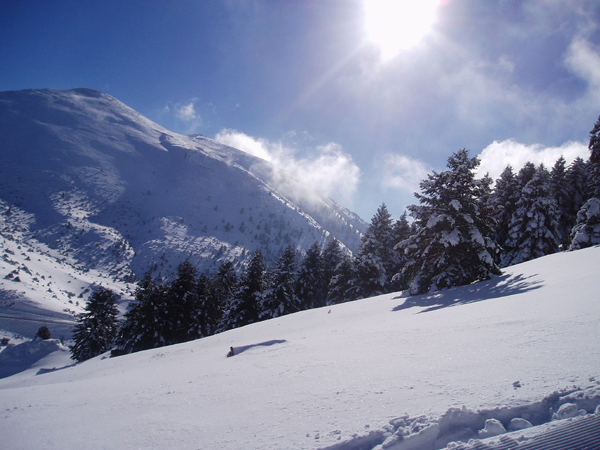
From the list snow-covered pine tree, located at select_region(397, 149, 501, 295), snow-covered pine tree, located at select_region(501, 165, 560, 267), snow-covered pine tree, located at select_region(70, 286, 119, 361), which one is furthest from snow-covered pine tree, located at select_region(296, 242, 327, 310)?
snow-covered pine tree, located at select_region(70, 286, 119, 361)

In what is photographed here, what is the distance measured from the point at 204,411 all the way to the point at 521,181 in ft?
127

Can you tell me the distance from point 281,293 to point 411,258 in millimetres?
15965

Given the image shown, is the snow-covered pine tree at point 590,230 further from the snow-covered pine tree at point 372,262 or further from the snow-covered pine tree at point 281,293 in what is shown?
the snow-covered pine tree at point 281,293

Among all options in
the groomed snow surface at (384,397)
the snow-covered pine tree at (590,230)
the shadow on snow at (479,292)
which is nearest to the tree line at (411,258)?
the snow-covered pine tree at (590,230)

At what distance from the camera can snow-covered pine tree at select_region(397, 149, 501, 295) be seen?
1742cm

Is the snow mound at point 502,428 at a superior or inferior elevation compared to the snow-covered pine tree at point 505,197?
inferior

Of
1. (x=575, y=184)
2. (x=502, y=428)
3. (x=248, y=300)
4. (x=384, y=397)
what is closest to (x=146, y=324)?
(x=248, y=300)

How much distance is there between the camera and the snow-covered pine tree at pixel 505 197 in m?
31.6

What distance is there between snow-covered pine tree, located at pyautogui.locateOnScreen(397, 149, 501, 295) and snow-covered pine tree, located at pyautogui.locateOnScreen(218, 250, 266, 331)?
1742 centimetres

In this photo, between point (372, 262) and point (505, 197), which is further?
point (505, 197)

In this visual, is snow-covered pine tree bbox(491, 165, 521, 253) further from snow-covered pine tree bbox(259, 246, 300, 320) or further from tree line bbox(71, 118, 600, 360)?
snow-covered pine tree bbox(259, 246, 300, 320)

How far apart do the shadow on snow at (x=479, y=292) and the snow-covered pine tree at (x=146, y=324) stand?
2856 centimetres

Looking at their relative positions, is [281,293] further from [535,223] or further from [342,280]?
[535,223]

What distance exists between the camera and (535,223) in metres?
25.3
